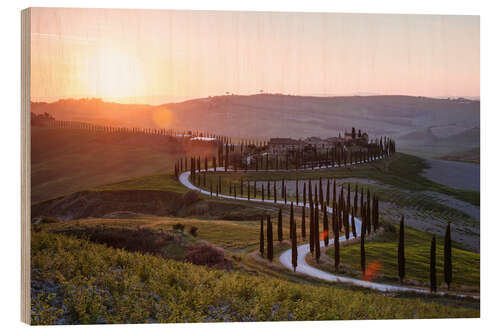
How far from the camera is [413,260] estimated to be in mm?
16719

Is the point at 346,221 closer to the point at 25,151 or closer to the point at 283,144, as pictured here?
the point at 283,144

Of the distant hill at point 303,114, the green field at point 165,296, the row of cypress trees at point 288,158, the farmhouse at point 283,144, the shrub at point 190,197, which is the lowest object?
the green field at point 165,296

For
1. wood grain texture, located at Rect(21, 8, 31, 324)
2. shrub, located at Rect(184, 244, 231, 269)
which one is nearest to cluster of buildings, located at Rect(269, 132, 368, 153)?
shrub, located at Rect(184, 244, 231, 269)

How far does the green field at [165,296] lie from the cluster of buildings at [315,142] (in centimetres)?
616

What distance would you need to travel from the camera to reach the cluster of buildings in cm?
1905

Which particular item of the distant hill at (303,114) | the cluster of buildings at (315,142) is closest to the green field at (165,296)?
the distant hill at (303,114)

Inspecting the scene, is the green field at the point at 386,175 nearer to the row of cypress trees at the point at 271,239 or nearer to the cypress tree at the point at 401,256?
the cypress tree at the point at 401,256

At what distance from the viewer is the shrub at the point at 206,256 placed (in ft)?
51.0

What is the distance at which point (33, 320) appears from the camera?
13023 mm

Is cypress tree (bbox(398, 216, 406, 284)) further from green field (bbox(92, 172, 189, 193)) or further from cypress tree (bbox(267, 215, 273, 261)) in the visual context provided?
green field (bbox(92, 172, 189, 193))

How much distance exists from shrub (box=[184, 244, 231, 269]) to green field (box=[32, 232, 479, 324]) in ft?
2.46

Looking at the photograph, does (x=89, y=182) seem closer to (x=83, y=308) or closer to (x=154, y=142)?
(x=154, y=142)

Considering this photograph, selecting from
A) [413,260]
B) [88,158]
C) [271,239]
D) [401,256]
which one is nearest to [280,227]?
[271,239]

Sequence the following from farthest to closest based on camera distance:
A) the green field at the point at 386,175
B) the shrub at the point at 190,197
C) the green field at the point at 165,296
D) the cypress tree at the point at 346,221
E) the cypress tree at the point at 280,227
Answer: the green field at the point at 386,175, the shrub at the point at 190,197, the cypress tree at the point at 346,221, the cypress tree at the point at 280,227, the green field at the point at 165,296
